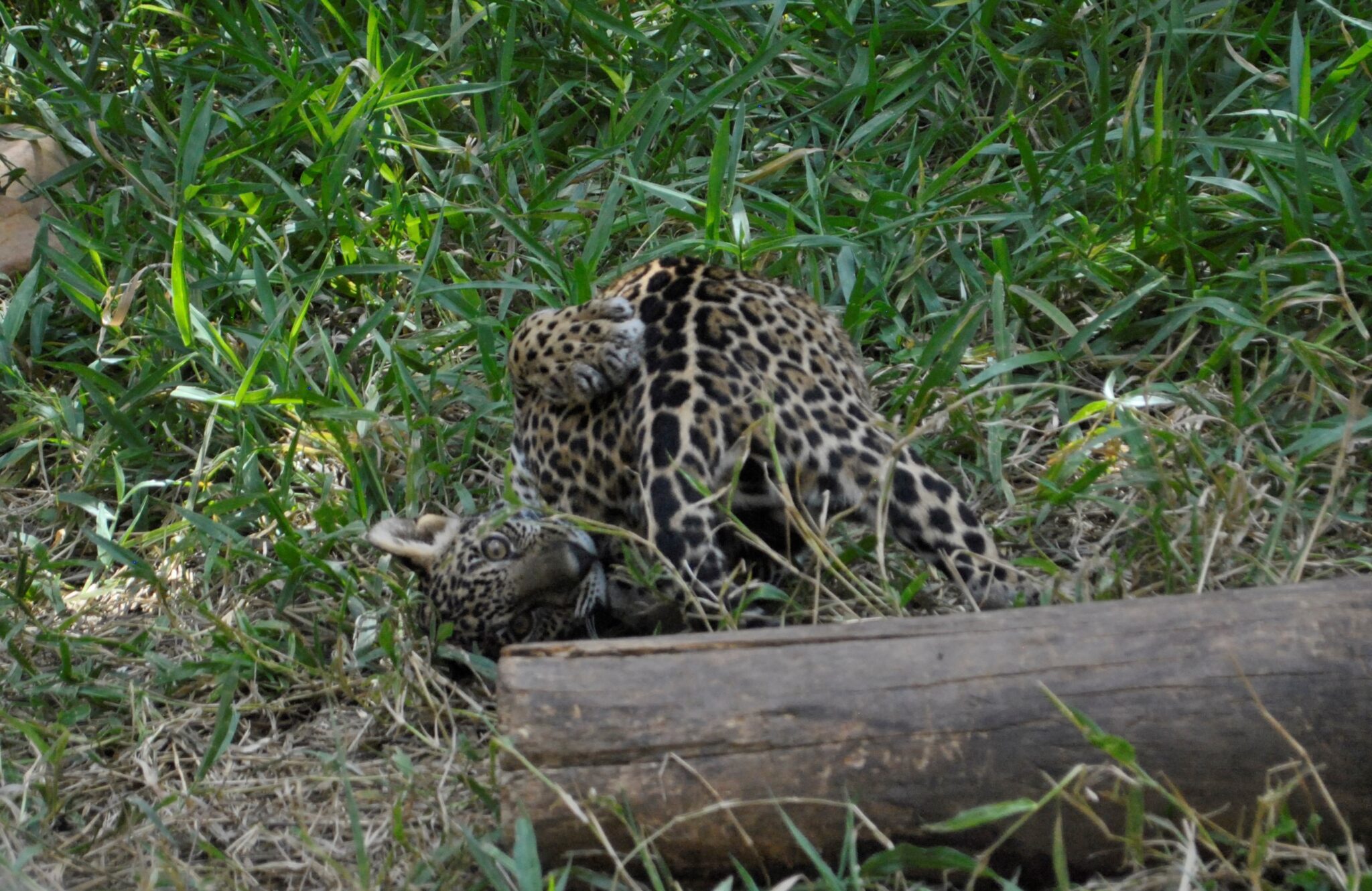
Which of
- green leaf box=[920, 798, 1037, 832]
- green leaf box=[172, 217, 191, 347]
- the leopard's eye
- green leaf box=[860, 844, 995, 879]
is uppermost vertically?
green leaf box=[920, 798, 1037, 832]

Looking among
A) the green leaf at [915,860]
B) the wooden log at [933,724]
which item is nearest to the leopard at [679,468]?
the wooden log at [933,724]

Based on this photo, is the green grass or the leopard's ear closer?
the green grass

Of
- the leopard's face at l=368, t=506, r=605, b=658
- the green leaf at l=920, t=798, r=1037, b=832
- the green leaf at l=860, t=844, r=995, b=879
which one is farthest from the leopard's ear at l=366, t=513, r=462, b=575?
the green leaf at l=920, t=798, r=1037, b=832

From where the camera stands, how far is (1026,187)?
5035 mm

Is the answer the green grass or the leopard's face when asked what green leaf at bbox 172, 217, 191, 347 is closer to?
the green grass

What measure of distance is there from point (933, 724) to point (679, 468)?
3.15ft

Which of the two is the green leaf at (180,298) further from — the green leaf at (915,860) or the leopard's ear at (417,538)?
the green leaf at (915,860)

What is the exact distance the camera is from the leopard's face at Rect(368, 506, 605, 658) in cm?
372

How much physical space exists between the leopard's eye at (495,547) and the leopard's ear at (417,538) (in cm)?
14

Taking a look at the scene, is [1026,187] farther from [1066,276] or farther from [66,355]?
[66,355]

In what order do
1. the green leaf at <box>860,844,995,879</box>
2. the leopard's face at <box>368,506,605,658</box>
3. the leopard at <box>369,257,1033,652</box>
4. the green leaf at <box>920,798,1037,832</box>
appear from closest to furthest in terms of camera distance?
the green leaf at <box>920,798,1037,832</box> → the green leaf at <box>860,844,995,879</box> → the leopard at <box>369,257,1033,652</box> → the leopard's face at <box>368,506,605,658</box>

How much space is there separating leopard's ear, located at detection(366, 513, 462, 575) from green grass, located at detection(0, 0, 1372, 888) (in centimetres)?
12

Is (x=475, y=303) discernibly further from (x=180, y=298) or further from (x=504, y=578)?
(x=504, y=578)

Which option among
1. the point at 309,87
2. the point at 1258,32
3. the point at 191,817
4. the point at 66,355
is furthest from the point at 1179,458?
the point at 66,355
